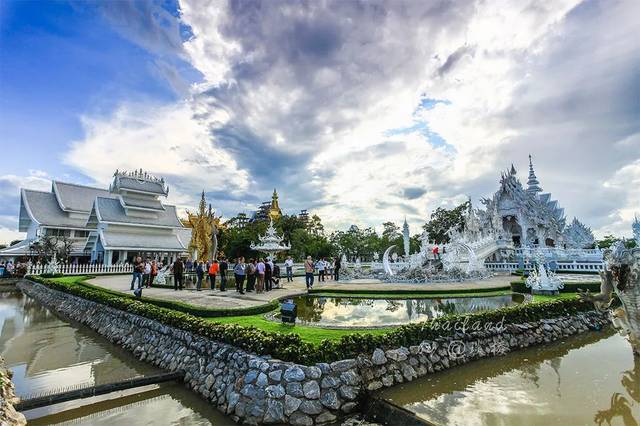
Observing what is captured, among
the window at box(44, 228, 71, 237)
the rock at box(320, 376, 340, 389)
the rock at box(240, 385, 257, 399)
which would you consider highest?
the window at box(44, 228, 71, 237)

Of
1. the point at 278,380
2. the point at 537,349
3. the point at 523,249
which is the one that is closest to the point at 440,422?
the point at 278,380

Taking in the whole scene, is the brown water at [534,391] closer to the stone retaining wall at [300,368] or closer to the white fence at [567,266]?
the stone retaining wall at [300,368]

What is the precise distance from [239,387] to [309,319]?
4.49m

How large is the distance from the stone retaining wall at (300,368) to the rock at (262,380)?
0.06 feet

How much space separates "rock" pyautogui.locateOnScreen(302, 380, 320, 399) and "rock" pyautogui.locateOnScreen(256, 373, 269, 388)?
28.7 inches

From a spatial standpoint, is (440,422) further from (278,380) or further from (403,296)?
(403,296)

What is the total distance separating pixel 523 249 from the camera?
107 feet

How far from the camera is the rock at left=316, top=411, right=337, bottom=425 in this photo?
19.4 feet

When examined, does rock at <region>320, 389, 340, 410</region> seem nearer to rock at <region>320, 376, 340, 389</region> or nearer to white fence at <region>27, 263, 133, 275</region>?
rock at <region>320, 376, 340, 389</region>

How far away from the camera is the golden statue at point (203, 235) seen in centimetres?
3841

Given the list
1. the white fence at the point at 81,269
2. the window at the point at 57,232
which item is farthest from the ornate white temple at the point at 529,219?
the window at the point at 57,232

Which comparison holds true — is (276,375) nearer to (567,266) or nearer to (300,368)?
(300,368)

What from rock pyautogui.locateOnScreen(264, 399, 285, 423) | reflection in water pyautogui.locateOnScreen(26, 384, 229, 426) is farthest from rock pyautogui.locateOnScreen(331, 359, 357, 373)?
reflection in water pyautogui.locateOnScreen(26, 384, 229, 426)

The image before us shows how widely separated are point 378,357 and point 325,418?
1567mm
